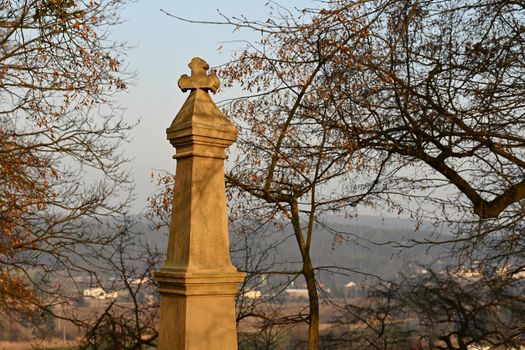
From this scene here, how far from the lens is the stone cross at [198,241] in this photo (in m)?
3.58

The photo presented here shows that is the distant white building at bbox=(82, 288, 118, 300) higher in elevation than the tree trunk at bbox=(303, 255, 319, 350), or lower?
higher

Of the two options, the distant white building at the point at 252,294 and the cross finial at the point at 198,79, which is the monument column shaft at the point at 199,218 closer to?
the cross finial at the point at 198,79

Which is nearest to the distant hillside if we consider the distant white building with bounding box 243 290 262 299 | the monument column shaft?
the distant white building with bounding box 243 290 262 299

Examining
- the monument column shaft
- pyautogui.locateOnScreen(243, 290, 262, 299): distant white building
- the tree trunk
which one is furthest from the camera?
pyautogui.locateOnScreen(243, 290, 262, 299): distant white building

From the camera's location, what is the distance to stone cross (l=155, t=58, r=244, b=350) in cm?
358

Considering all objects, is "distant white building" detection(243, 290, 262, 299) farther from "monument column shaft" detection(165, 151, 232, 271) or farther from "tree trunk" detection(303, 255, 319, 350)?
"monument column shaft" detection(165, 151, 232, 271)

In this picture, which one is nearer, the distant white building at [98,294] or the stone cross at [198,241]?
the stone cross at [198,241]

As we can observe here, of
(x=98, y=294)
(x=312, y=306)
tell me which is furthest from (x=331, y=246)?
(x=98, y=294)

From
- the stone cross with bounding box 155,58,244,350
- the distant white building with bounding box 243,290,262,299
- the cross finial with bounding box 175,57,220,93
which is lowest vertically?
the stone cross with bounding box 155,58,244,350

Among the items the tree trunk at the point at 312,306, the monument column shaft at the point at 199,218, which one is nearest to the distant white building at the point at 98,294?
the tree trunk at the point at 312,306

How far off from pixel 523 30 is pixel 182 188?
4416mm

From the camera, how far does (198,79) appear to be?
13.0 feet

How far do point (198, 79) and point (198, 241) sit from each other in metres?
1.06

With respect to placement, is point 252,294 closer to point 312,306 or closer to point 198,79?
point 312,306
